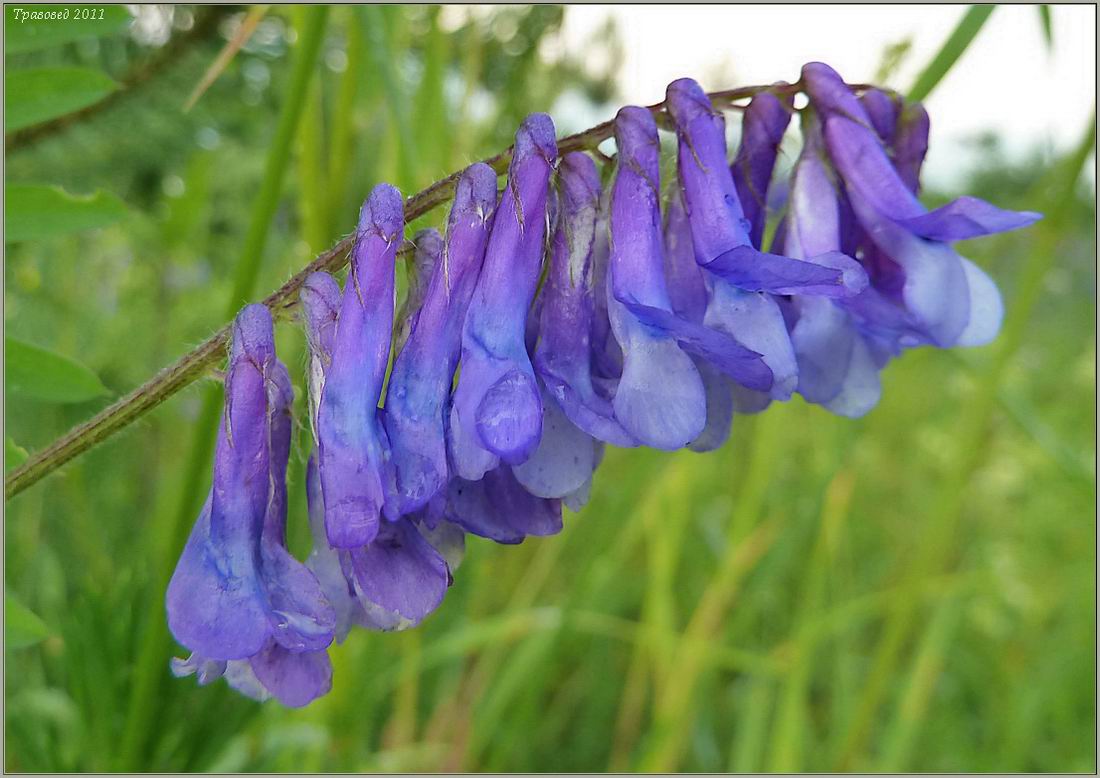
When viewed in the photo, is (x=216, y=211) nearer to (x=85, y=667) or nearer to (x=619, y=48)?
(x=619, y=48)

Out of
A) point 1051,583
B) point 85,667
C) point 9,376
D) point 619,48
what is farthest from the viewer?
point 1051,583

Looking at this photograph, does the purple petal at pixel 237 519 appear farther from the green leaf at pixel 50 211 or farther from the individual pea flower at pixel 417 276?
the green leaf at pixel 50 211

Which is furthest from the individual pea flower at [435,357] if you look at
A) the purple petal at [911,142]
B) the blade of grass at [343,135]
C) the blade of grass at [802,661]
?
the blade of grass at [802,661]

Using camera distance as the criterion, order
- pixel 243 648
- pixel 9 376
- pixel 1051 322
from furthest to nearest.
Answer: pixel 1051 322
pixel 9 376
pixel 243 648

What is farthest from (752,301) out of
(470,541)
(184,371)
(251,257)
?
(470,541)

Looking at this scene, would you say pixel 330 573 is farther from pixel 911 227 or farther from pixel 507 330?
pixel 911 227

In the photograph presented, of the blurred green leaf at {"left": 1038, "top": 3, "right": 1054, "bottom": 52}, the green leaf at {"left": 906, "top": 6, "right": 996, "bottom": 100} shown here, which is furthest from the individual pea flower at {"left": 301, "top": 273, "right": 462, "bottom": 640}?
the blurred green leaf at {"left": 1038, "top": 3, "right": 1054, "bottom": 52}

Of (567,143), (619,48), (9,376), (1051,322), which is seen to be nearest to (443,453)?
(567,143)
